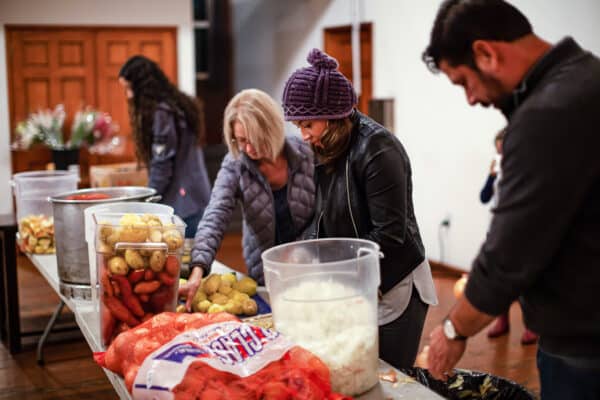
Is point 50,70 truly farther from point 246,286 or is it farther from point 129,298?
point 129,298

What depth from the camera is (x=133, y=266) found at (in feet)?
6.21

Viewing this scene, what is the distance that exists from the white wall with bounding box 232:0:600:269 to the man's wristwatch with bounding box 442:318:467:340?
12.0ft

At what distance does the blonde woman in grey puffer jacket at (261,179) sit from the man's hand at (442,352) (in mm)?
1220

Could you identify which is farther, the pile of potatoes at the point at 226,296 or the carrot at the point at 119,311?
the pile of potatoes at the point at 226,296

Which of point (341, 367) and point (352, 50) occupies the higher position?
point (352, 50)

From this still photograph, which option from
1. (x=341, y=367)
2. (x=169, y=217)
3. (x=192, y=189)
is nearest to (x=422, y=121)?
(x=192, y=189)

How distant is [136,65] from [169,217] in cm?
241

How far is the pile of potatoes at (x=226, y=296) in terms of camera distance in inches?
87.6

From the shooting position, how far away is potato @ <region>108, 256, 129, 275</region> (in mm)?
1884

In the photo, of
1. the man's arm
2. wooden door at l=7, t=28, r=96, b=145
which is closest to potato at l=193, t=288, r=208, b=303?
the man's arm

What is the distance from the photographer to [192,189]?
4.25 metres

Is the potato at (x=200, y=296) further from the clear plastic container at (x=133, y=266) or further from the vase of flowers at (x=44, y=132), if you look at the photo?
the vase of flowers at (x=44, y=132)

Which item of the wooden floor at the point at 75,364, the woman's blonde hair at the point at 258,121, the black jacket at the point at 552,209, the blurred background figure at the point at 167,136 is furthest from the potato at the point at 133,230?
the blurred background figure at the point at 167,136

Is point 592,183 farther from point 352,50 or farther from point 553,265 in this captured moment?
point 352,50
